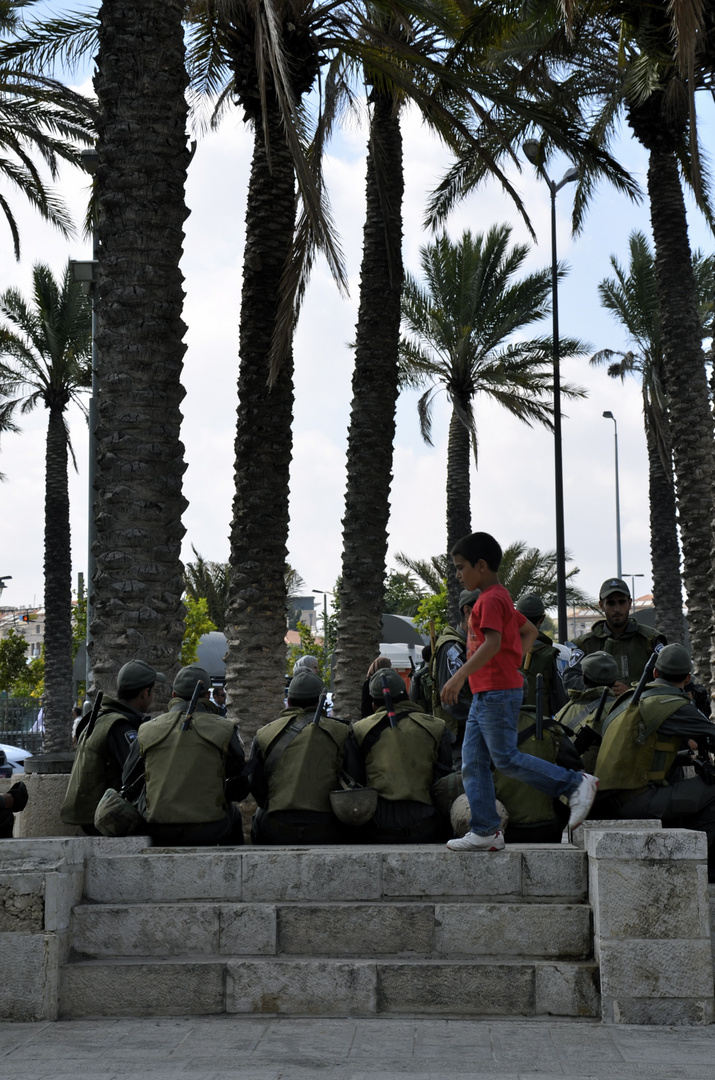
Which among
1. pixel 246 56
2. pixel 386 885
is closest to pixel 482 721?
pixel 386 885

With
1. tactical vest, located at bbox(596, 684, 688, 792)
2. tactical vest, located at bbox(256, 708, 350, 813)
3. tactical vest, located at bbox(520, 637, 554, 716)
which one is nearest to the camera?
tactical vest, located at bbox(596, 684, 688, 792)

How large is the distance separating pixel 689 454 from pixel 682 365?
48.5 inches

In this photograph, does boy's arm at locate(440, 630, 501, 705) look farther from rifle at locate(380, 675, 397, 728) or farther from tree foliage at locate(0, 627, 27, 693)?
tree foliage at locate(0, 627, 27, 693)

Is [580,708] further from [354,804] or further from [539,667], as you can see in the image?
[354,804]

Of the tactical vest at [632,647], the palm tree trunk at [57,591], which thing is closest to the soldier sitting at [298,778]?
the tactical vest at [632,647]

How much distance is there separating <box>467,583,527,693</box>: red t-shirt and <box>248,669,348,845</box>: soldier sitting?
1.13 metres

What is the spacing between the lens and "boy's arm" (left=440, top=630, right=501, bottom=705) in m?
5.42

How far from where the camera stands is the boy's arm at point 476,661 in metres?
5.42

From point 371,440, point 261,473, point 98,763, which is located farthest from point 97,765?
point 371,440

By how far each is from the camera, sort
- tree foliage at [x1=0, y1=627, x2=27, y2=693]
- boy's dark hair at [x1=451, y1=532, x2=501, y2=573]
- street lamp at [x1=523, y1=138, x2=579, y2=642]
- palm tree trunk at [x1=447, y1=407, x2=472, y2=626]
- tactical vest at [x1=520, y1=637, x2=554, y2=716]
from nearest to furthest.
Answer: boy's dark hair at [x1=451, y1=532, x2=501, y2=573]
tactical vest at [x1=520, y1=637, x2=554, y2=716]
street lamp at [x1=523, y1=138, x2=579, y2=642]
palm tree trunk at [x1=447, y1=407, x2=472, y2=626]
tree foliage at [x1=0, y1=627, x2=27, y2=693]

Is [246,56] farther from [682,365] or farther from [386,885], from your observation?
[386,885]

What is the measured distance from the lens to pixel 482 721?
568 centimetres

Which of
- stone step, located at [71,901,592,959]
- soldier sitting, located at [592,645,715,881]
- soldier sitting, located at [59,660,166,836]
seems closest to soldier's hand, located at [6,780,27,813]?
soldier sitting, located at [59,660,166,836]

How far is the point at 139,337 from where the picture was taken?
26.3ft
